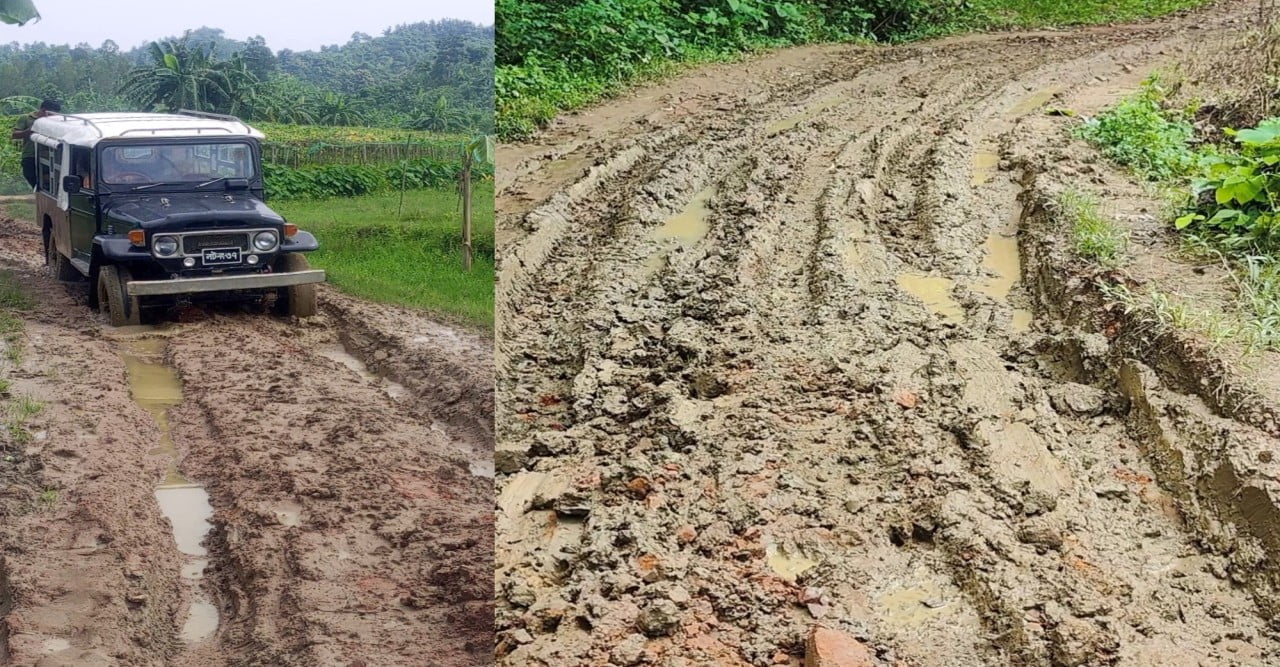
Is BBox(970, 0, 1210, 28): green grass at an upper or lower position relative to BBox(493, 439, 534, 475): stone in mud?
upper

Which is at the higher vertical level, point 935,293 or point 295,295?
point 295,295

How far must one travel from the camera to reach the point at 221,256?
1.37 m

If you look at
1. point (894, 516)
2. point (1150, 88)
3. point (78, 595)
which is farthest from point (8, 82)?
point (1150, 88)

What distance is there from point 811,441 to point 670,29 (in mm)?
9821

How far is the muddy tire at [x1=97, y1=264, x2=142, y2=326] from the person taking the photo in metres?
1.36

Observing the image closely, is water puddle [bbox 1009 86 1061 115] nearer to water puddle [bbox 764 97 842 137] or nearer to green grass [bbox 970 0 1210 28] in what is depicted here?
water puddle [bbox 764 97 842 137]

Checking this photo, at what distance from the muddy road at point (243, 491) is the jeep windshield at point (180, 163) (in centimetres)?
14

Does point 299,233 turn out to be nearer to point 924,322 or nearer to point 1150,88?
point 924,322

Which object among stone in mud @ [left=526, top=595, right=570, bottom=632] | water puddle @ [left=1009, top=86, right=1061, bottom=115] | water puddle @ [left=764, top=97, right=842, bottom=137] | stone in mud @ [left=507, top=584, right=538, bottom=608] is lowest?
stone in mud @ [left=526, top=595, right=570, bottom=632]

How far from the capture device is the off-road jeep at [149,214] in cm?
135

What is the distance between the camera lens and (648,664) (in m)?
2.78

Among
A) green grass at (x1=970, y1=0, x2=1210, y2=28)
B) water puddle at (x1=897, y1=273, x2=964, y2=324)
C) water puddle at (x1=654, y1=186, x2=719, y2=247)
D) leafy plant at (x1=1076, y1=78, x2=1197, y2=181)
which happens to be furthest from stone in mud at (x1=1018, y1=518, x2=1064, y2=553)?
green grass at (x1=970, y1=0, x2=1210, y2=28)

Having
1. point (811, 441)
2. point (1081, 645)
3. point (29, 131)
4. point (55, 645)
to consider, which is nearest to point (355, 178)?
point (29, 131)

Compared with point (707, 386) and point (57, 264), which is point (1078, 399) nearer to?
point (707, 386)
